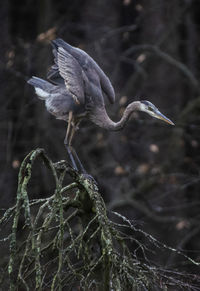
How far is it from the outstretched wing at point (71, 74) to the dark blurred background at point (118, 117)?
198 centimetres

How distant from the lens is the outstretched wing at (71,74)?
16.9 ft

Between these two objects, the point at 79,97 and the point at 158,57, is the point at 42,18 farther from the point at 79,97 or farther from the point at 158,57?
the point at 79,97

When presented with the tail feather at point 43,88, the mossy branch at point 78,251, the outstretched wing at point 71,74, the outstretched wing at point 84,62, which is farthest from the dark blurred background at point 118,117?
the mossy branch at point 78,251

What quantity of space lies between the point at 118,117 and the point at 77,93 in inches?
144

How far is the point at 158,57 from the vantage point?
9414 mm

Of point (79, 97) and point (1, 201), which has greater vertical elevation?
point (79, 97)

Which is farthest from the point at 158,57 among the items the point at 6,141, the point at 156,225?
the point at 156,225

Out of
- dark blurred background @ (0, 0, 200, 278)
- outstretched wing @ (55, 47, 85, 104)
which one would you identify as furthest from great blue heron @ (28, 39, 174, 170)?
dark blurred background @ (0, 0, 200, 278)

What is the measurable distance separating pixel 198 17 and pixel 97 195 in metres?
9.18

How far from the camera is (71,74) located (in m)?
5.18

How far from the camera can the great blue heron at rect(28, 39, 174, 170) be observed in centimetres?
520

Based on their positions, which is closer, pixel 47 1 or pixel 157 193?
pixel 47 1

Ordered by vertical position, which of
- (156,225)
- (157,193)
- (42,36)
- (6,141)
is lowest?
(156,225)

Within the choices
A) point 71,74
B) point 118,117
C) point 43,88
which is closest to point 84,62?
point 71,74
